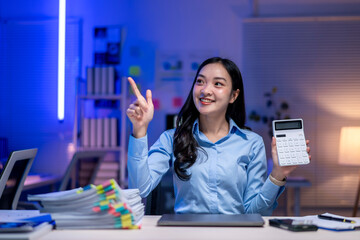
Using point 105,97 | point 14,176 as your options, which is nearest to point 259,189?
point 14,176

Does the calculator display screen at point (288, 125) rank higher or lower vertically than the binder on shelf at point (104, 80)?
lower

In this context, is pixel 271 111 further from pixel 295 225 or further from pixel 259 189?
pixel 295 225

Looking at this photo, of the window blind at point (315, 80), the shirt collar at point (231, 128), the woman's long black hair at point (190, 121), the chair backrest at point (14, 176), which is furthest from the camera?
the window blind at point (315, 80)

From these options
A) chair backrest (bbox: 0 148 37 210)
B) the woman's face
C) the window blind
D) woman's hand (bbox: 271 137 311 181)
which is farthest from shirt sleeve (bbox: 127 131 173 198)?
the window blind

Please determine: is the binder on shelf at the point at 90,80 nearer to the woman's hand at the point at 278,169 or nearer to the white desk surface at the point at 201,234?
the woman's hand at the point at 278,169

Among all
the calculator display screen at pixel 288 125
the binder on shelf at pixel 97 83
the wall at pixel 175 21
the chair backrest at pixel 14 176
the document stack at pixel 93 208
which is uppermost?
the wall at pixel 175 21

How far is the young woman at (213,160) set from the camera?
1.81m

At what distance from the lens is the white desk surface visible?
1243 millimetres

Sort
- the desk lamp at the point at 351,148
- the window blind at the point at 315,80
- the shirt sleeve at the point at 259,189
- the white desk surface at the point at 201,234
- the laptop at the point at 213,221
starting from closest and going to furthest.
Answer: the white desk surface at the point at 201,234 < the laptop at the point at 213,221 < the shirt sleeve at the point at 259,189 < the desk lamp at the point at 351,148 < the window blind at the point at 315,80

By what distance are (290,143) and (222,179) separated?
1.23ft

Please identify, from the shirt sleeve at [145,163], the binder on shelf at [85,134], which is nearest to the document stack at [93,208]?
the shirt sleeve at [145,163]

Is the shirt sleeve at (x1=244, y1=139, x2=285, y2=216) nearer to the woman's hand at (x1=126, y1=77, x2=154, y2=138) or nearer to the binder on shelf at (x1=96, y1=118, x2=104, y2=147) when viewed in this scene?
the woman's hand at (x1=126, y1=77, x2=154, y2=138)

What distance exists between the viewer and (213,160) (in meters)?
1.86

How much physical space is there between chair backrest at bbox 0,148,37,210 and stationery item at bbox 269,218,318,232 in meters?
1.77
